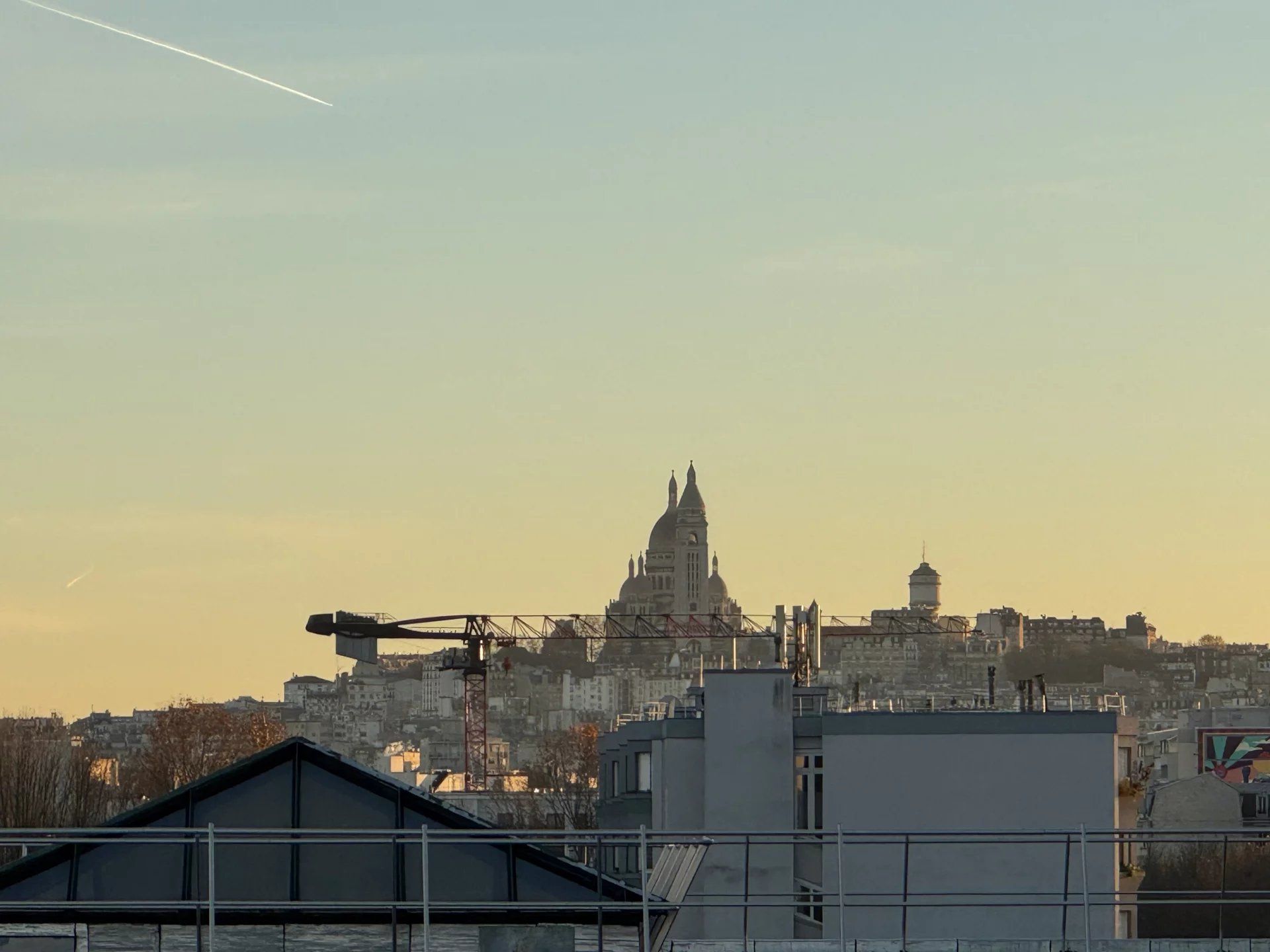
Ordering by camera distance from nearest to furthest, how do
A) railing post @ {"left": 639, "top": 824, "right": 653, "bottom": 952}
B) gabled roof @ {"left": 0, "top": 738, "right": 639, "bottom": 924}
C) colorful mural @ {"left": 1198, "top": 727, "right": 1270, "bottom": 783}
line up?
railing post @ {"left": 639, "top": 824, "right": 653, "bottom": 952} < gabled roof @ {"left": 0, "top": 738, "right": 639, "bottom": 924} < colorful mural @ {"left": 1198, "top": 727, "right": 1270, "bottom": 783}

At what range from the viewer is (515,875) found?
17484mm

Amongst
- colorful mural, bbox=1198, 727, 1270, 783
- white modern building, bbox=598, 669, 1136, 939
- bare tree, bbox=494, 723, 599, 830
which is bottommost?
bare tree, bbox=494, 723, 599, 830

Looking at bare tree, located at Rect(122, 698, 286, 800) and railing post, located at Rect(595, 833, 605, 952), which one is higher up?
railing post, located at Rect(595, 833, 605, 952)

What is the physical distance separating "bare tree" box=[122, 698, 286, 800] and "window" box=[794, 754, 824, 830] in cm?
6462

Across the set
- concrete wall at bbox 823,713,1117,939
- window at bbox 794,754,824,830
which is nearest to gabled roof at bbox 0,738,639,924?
concrete wall at bbox 823,713,1117,939

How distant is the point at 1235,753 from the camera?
137 meters

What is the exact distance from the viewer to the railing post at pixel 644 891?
15.6m

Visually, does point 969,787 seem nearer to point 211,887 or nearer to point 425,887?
point 425,887

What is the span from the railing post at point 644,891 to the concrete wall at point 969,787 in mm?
26123

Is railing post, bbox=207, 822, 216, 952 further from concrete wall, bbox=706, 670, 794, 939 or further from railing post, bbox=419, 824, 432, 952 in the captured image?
concrete wall, bbox=706, 670, 794, 939

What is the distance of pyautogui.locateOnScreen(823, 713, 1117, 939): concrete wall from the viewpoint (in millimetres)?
43469

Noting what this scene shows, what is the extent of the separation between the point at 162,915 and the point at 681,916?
2945 cm

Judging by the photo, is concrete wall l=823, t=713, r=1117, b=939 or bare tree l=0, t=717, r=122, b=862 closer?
concrete wall l=823, t=713, r=1117, b=939

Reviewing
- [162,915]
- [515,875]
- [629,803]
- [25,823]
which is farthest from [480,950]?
[25,823]
